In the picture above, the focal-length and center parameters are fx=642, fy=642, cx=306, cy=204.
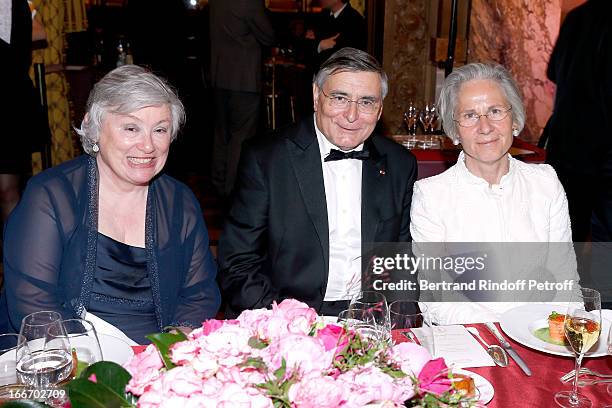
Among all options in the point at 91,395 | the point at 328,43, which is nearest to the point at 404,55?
the point at 328,43

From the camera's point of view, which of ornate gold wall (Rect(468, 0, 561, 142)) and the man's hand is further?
the man's hand

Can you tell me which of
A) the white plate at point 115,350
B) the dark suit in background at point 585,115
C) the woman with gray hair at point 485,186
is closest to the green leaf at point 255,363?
the white plate at point 115,350

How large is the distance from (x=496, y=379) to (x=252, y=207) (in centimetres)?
113

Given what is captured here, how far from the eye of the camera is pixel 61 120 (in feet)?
19.6

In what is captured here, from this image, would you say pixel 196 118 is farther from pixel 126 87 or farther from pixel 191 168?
pixel 126 87

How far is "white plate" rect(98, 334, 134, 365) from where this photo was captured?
1.41m

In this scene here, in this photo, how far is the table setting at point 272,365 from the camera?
0.86 meters

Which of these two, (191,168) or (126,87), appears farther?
(191,168)

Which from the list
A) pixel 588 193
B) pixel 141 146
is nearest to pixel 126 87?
pixel 141 146

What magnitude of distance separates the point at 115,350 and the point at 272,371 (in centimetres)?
68

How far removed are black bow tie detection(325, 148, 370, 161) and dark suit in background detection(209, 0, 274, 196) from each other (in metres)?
3.63

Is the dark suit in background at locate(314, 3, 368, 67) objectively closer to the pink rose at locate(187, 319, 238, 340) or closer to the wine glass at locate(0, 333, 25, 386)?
the wine glass at locate(0, 333, 25, 386)

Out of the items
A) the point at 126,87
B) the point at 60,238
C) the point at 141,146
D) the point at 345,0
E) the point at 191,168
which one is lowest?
the point at 191,168

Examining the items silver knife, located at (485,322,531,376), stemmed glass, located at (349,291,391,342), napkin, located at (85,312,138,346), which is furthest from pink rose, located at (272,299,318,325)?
napkin, located at (85,312,138,346)
